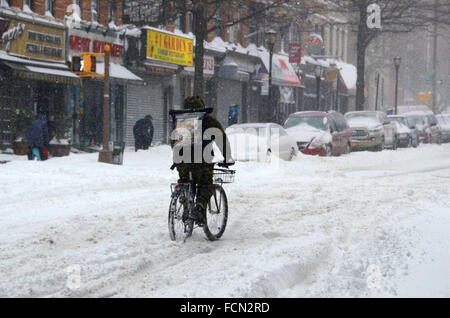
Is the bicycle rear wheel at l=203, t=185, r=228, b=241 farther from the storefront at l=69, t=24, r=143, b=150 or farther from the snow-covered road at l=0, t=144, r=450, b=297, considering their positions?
the storefront at l=69, t=24, r=143, b=150

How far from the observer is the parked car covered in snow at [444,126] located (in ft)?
141

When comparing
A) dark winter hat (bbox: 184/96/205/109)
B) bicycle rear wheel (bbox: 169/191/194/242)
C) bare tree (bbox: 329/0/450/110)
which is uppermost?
bare tree (bbox: 329/0/450/110)

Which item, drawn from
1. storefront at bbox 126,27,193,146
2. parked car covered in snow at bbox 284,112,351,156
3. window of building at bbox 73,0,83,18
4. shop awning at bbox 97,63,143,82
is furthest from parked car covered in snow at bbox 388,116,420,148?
window of building at bbox 73,0,83,18

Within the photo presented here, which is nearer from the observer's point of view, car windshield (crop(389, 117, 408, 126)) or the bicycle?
the bicycle

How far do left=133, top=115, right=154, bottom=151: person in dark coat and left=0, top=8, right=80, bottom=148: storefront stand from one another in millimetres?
3236

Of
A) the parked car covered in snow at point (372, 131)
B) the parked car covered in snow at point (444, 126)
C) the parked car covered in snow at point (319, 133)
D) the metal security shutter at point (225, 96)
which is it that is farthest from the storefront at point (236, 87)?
the parked car covered in snow at point (444, 126)

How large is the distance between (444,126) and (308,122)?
2084 cm

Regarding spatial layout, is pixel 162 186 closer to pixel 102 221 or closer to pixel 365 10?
pixel 102 221

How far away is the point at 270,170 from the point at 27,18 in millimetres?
9925

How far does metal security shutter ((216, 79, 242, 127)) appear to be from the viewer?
123ft

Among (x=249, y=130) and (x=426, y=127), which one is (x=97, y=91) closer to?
(x=249, y=130)

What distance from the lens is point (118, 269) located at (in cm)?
697

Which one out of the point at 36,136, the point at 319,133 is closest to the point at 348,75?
the point at 319,133

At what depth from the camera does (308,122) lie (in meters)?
25.4
